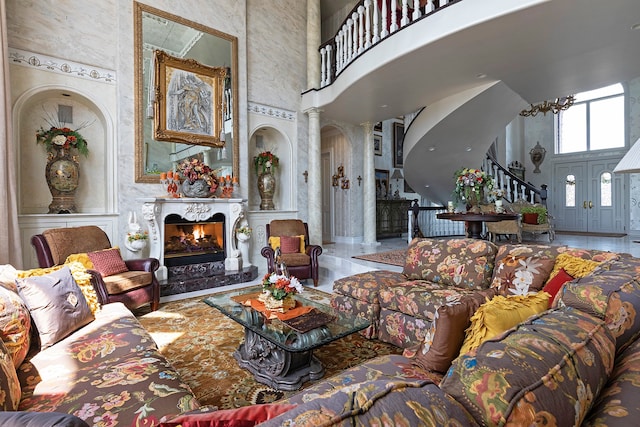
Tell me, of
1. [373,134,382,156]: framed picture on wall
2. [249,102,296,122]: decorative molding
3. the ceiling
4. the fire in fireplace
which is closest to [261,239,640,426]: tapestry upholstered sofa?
the ceiling

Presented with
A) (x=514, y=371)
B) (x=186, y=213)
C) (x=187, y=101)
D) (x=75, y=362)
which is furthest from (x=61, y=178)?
(x=514, y=371)

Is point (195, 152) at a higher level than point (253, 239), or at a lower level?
higher

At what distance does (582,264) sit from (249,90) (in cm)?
562

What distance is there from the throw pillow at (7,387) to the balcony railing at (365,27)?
4.78 metres

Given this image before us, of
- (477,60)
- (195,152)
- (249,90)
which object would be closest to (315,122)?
(249,90)

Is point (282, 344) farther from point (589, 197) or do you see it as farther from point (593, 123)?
point (593, 123)

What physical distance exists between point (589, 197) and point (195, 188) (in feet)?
37.6

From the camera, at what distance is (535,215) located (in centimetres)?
670

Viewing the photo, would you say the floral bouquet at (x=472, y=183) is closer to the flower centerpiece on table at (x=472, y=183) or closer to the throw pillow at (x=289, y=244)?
the flower centerpiece on table at (x=472, y=183)

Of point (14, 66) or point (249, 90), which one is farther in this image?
point (249, 90)

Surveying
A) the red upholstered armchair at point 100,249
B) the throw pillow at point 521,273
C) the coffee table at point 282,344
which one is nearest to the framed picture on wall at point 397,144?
the throw pillow at point 521,273

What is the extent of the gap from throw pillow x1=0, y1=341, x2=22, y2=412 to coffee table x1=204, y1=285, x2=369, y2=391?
112 centimetres

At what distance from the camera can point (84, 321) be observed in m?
2.08

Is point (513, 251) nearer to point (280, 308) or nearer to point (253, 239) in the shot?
point (280, 308)
